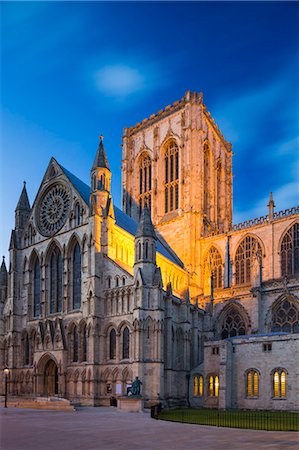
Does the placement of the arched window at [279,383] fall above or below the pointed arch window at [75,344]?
below

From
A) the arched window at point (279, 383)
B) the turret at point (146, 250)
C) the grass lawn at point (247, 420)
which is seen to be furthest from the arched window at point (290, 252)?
the grass lawn at point (247, 420)

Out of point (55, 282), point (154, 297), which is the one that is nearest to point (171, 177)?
point (55, 282)

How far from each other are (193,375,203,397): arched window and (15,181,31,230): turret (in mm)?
26643

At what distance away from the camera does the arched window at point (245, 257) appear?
6197 centimetres

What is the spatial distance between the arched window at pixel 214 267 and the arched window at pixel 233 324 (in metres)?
5.73

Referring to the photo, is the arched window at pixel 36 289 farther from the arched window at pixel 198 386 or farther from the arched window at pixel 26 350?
the arched window at pixel 198 386

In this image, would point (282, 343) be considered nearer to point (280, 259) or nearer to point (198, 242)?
point (280, 259)

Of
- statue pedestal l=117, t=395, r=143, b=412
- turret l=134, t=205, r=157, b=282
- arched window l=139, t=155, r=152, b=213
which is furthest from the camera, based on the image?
arched window l=139, t=155, r=152, b=213

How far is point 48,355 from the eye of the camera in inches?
2071

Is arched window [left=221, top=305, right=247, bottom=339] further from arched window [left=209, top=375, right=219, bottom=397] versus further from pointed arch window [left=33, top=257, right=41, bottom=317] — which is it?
pointed arch window [left=33, top=257, right=41, bottom=317]

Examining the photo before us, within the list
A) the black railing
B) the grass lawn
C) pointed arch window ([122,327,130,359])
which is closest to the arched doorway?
pointed arch window ([122,327,130,359])

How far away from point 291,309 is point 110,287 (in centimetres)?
1917

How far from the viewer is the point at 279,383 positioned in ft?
139

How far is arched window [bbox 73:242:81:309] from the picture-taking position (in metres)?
53.2
